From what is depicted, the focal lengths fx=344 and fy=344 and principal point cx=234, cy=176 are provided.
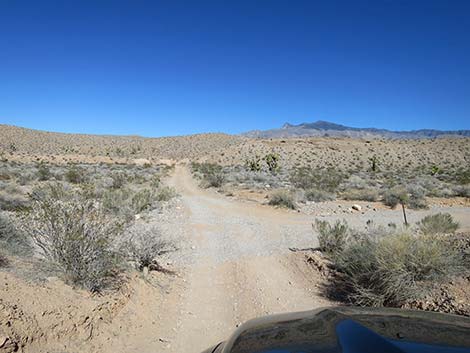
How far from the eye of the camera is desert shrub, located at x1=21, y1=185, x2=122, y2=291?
524 cm

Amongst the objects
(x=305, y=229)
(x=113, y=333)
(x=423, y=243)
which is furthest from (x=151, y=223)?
(x=423, y=243)

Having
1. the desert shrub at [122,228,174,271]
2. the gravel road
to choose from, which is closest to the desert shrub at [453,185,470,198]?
the gravel road

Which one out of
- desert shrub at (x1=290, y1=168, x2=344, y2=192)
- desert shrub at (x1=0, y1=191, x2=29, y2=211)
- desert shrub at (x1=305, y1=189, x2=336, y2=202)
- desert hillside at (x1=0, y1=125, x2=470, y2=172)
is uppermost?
desert hillside at (x1=0, y1=125, x2=470, y2=172)

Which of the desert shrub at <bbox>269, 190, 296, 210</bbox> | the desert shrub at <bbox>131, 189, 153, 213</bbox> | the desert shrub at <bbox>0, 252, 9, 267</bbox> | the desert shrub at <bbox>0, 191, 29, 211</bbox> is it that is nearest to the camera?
the desert shrub at <bbox>0, 252, 9, 267</bbox>

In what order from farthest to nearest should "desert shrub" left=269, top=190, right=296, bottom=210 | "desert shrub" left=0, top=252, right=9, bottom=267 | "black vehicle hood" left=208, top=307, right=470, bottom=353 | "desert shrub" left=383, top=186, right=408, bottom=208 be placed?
"desert shrub" left=383, top=186, right=408, bottom=208
"desert shrub" left=269, top=190, right=296, bottom=210
"desert shrub" left=0, top=252, right=9, bottom=267
"black vehicle hood" left=208, top=307, right=470, bottom=353

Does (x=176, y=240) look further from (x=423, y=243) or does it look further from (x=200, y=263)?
(x=423, y=243)

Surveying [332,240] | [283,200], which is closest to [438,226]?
[332,240]

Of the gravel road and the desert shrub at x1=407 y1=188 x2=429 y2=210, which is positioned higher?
the desert shrub at x1=407 y1=188 x2=429 y2=210

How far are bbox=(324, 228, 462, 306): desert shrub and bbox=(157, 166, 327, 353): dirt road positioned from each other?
3.06 feet

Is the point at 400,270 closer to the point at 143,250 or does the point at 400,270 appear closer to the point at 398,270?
the point at 398,270

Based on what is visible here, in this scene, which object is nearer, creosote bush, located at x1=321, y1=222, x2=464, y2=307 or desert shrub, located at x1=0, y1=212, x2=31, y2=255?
creosote bush, located at x1=321, y1=222, x2=464, y2=307

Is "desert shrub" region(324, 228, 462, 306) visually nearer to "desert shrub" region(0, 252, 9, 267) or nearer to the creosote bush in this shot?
the creosote bush

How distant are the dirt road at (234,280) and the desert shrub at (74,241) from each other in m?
1.49

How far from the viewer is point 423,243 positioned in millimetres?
6262
